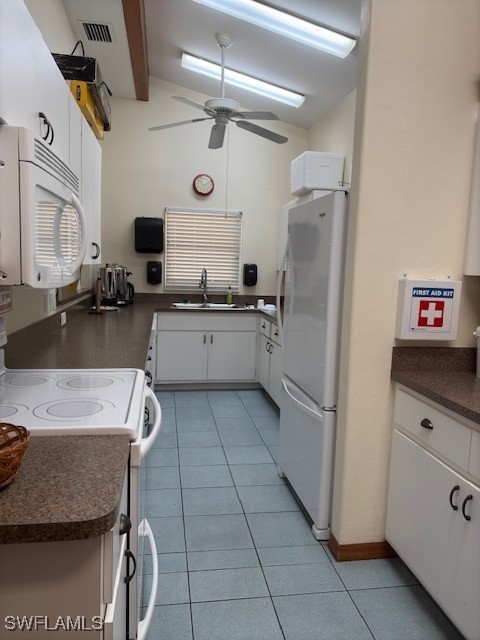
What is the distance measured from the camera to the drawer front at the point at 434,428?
1.52 metres

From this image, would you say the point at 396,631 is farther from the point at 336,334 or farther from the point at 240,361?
the point at 240,361

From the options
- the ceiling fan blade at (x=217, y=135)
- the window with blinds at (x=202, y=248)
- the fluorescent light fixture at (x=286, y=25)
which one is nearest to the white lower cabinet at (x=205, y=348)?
the window with blinds at (x=202, y=248)

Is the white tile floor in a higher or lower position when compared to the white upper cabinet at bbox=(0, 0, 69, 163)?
lower

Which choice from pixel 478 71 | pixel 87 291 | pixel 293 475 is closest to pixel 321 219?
pixel 478 71

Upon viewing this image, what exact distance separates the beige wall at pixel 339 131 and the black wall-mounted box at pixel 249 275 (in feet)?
4.80

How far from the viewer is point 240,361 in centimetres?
482

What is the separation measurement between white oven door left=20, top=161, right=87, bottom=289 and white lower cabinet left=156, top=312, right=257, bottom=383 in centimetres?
306

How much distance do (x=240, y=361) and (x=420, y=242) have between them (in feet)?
10.1

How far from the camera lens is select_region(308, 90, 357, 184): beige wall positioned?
4117 mm

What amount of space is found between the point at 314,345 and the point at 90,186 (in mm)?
1428

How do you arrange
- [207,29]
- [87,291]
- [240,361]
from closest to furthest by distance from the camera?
[207,29] → [87,291] → [240,361]

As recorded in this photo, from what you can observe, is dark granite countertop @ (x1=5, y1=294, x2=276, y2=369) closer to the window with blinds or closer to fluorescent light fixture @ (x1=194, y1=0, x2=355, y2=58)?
the window with blinds

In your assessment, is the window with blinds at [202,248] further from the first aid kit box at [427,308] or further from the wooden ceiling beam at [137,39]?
the first aid kit box at [427,308]

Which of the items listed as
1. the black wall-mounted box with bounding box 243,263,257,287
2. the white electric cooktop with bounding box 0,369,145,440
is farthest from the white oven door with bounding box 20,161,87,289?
the black wall-mounted box with bounding box 243,263,257,287
